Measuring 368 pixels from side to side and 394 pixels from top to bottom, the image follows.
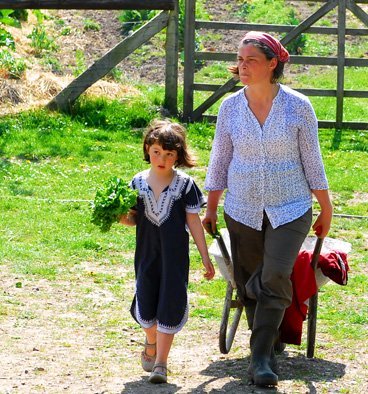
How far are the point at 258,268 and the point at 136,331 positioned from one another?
51.4 inches

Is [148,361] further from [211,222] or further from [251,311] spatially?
[211,222]

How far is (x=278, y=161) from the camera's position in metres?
5.41

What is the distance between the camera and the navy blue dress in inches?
219

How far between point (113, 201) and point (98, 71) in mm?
7745

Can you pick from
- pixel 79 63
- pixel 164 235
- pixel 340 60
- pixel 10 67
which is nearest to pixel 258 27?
pixel 340 60

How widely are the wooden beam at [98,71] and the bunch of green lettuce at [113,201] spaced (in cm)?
759

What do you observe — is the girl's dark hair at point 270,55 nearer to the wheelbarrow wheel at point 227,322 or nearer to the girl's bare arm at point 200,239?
the girl's bare arm at point 200,239

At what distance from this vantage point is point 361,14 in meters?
13.1

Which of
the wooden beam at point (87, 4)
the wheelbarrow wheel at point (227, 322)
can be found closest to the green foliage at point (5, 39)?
the wooden beam at point (87, 4)

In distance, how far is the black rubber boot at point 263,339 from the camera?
5.47 metres

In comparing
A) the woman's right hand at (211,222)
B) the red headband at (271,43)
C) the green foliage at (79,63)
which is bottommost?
the green foliage at (79,63)

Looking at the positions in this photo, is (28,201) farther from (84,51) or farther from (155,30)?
(84,51)

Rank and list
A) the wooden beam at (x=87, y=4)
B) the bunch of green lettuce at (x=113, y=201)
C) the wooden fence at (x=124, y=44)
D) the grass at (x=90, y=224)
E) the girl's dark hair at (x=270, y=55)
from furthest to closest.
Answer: the wooden fence at (x=124, y=44) < the wooden beam at (x=87, y=4) < the grass at (x=90, y=224) < the bunch of green lettuce at (x=113, y=201) < the girl's dark hair at (x=270, y=55)

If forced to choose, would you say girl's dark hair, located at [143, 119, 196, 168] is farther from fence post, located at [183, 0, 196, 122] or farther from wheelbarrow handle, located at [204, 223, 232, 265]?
fence post, located at [183, 0, 196, 122]
